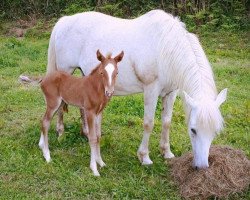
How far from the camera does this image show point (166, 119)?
19.0 feet

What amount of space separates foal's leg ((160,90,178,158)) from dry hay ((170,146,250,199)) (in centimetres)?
67

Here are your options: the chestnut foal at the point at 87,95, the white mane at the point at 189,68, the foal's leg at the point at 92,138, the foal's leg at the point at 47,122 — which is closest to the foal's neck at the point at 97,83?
the chestnut foal at the point at 87,95

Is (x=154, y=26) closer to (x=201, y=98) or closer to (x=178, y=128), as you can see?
(x=201, y=98)

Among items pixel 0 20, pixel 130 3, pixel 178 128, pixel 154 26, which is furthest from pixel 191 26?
pixel 154 26

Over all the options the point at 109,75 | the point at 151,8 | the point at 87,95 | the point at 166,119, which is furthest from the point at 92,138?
the point at 151,8

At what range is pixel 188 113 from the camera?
4.75 meters

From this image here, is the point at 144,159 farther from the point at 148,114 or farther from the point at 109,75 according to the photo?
the point at 109,75

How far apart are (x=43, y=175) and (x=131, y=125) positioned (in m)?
2.11

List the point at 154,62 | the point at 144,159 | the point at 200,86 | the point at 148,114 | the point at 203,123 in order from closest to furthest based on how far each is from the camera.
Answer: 1. the point at 203,123
2. the point at 200,86
3. the point at 154,62
4. the point at 148,114
5. the point at 144,159

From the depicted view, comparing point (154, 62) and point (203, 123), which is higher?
point (154, 62)

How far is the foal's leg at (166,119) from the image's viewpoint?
225 inches

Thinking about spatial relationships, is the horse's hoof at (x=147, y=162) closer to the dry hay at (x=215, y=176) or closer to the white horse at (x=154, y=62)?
the white horse at (x=154, y=62)

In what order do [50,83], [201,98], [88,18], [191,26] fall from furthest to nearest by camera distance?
[191,26], [88,18], [50,83], [201,98]

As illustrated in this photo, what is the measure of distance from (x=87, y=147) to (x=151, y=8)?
31.3ft
